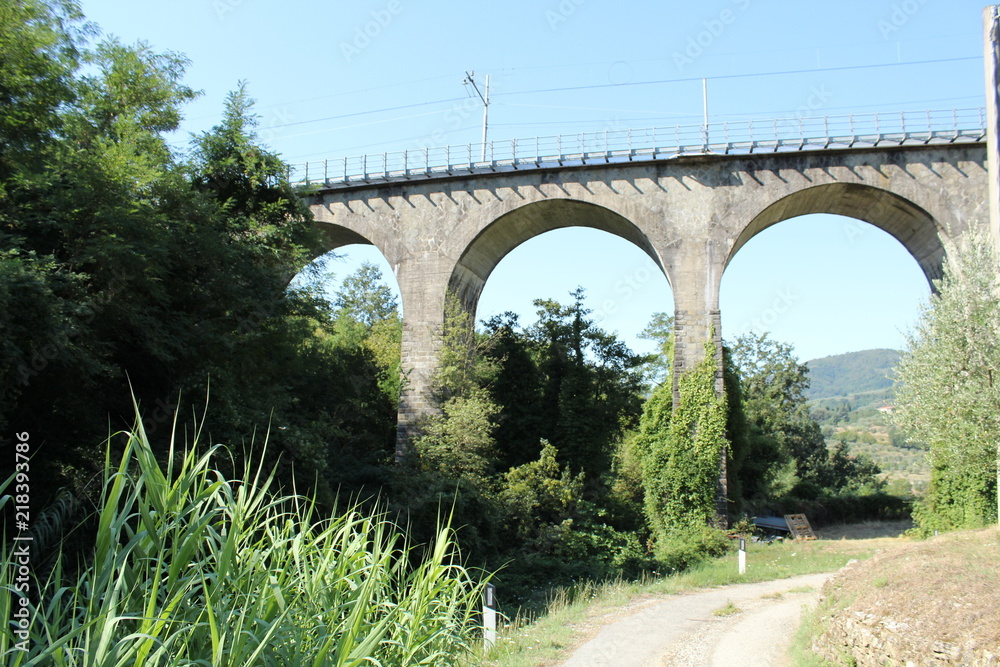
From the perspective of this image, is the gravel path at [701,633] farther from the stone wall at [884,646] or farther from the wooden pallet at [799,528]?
the wooden pallet at [799,528]

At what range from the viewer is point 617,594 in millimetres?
10211

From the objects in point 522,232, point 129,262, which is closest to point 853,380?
point 522,232

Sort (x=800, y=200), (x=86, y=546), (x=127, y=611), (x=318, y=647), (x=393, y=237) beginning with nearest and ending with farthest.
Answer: (x=127, y=611) < (x=318, y=647) < (x=86, y=546) < (x=800, y=200) < (x=393, y=237)

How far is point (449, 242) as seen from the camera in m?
17.5

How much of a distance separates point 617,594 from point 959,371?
674 centimetres

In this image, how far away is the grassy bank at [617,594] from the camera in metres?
6.72

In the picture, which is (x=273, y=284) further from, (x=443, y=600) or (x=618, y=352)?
(x=618, y=352)

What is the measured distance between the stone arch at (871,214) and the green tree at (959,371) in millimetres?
2998

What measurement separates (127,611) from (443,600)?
6.56 ft

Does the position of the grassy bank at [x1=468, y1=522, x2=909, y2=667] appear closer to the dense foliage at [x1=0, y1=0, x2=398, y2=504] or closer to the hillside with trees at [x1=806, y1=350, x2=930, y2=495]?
the hillside with trees at [x1=806, y1=350, x2=930, y2=495]

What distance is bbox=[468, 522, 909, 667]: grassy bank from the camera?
6.72 metres

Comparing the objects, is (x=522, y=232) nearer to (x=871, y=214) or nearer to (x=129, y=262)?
(x=871, y=214)

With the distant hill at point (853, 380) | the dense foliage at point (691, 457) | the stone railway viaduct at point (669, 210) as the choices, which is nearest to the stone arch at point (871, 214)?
the stone railway viaduct at point (669, 210)

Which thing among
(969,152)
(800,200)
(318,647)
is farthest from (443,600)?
(969,152)
